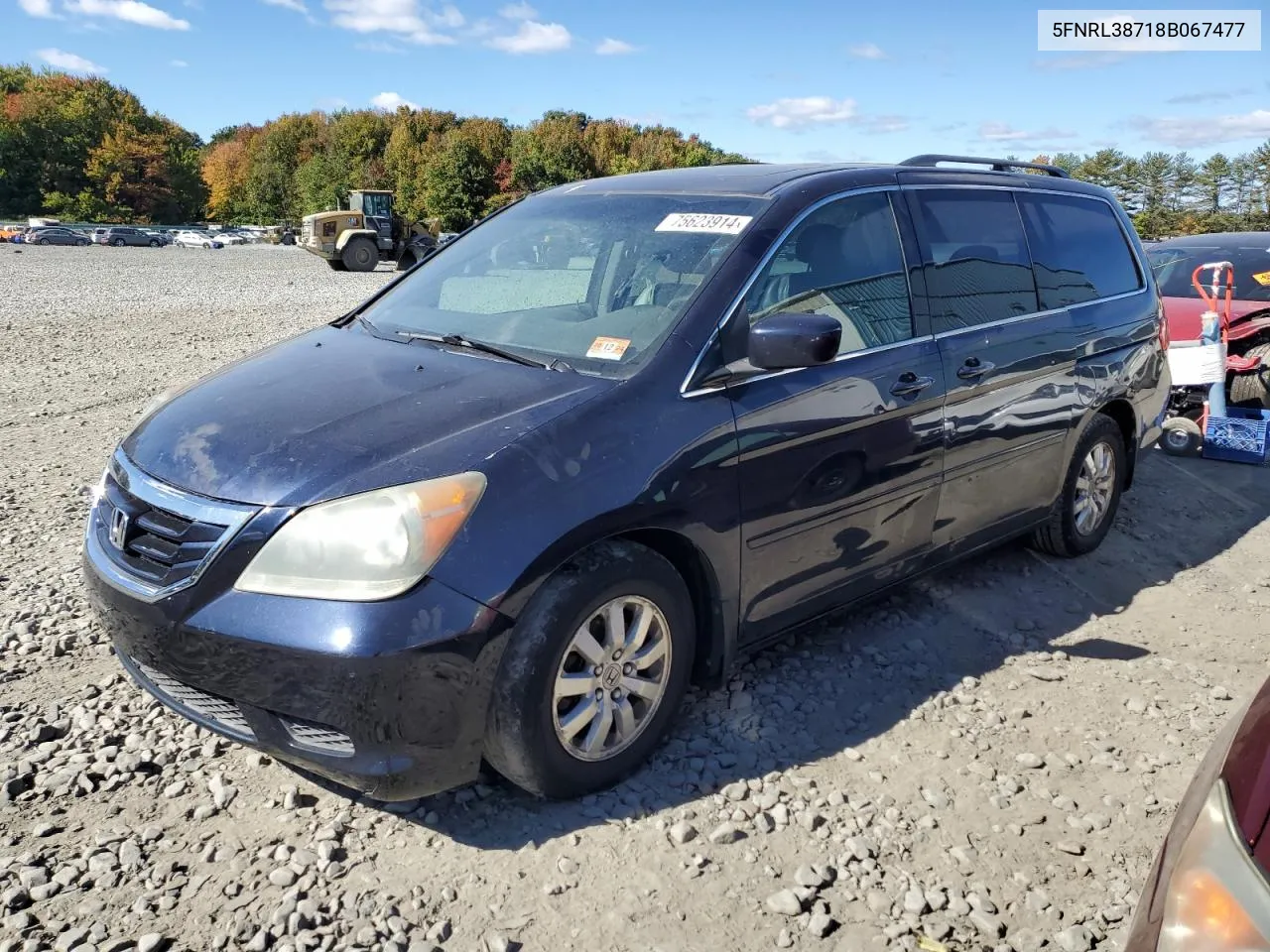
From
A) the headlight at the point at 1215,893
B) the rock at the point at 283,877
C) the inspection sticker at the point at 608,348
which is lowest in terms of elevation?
the rock at the point at 283,877

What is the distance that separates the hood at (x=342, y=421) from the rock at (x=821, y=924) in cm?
146

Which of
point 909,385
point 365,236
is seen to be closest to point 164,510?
point 909,385

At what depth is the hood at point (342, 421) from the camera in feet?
8.89

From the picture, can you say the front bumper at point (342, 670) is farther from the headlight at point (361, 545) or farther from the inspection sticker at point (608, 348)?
the inspection sticker at point (608, 348)

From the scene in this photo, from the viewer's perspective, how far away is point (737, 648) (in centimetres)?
338

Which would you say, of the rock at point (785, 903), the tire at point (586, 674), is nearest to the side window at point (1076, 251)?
the tire at point (586, 674)

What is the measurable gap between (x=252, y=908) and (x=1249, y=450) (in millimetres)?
7375

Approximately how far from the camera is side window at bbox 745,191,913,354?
349 cm

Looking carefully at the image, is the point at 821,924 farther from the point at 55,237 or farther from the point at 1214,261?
the point at 55,237

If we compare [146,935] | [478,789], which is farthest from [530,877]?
[146,935]

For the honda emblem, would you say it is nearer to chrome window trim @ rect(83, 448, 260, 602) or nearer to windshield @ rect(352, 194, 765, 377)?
chrome window trim @ rect(83, 448, 260, 602)

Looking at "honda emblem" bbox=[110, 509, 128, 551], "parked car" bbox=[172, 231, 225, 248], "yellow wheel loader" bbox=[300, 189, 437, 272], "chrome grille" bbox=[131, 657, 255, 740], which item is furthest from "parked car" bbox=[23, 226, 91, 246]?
"chrome grille" bbox=[131, 657, 255, 740]

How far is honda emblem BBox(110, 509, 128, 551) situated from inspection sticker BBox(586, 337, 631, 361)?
4.79 ft

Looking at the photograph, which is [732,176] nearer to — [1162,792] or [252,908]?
[1162,792]
